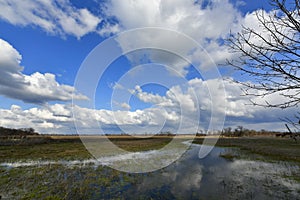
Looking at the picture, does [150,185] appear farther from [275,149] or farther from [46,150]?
[275,149]

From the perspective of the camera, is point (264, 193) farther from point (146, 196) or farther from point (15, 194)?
point (15, 194)

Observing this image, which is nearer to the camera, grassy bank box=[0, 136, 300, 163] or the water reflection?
the water reflection

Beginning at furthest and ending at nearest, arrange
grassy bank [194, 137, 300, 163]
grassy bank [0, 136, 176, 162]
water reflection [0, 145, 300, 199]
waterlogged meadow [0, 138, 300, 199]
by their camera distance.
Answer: grassy bank [0, 136, 176, 162] < grassy bank [194, 137, 300, 163] < water reflection [0, 145, 300, 199] < waterlogged meadow [0, 138, 300, 199]

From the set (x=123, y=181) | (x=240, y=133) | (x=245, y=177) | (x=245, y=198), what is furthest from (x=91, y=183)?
(x=240, y=133)

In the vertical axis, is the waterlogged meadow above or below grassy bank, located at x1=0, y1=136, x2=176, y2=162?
below

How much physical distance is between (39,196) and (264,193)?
13072 millimetres

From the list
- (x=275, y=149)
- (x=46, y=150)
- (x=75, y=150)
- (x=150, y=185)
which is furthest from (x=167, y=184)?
(x=275, y=149)

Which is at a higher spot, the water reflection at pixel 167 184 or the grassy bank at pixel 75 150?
the grassy bank at pixel 75 150

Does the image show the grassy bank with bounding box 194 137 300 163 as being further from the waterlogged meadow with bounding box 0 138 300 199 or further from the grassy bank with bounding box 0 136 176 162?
the grassy bank with bounding box 0 136 176 162

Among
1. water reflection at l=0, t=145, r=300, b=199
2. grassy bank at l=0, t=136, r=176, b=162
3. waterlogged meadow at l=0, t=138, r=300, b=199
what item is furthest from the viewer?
grassy bank at l=0, t=136, r=176, b=162

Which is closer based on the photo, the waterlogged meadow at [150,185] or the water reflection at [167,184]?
the waterlogged meadow at [150,185]

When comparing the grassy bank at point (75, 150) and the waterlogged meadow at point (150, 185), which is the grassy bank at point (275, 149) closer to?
the grassy bank at point (75, 150)

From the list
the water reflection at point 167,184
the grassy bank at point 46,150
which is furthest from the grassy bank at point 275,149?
the grassy bank at point 46,150

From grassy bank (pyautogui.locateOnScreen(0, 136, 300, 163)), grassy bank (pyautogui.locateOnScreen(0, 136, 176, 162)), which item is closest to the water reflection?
grassy bank (pyautogui.locateOnScreen(0, 136, 176, 162))
